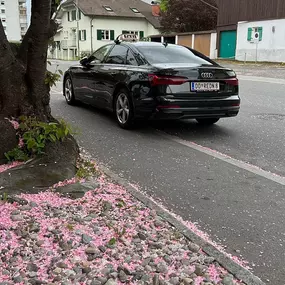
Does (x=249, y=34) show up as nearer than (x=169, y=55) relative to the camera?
No

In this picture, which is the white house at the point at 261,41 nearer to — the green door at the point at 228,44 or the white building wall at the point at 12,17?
the green door at the point at 228,44

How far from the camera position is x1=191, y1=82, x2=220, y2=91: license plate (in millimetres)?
6969

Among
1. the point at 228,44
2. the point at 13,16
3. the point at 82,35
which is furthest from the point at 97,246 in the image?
the point at 13,16

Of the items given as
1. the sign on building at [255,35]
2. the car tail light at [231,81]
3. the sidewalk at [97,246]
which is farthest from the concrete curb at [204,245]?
the sign on building at [255,35]

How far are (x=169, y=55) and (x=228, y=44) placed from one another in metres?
32.6

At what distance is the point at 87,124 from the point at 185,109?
85.9 inches

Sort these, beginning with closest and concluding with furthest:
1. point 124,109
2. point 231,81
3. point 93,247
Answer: point 93,247 → point 231,81 → point 124,109

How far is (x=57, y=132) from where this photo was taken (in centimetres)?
466

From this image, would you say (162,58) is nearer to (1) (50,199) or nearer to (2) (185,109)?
(2) (185,109)

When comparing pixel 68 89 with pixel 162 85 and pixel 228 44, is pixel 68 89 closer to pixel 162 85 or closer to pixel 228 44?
pixel 162 85

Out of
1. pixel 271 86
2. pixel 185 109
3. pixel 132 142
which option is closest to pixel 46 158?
pixel 132 142

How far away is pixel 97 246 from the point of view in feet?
10.2

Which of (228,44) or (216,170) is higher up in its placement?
(228,44)

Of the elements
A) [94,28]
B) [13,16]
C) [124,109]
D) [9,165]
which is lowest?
[9,165]
